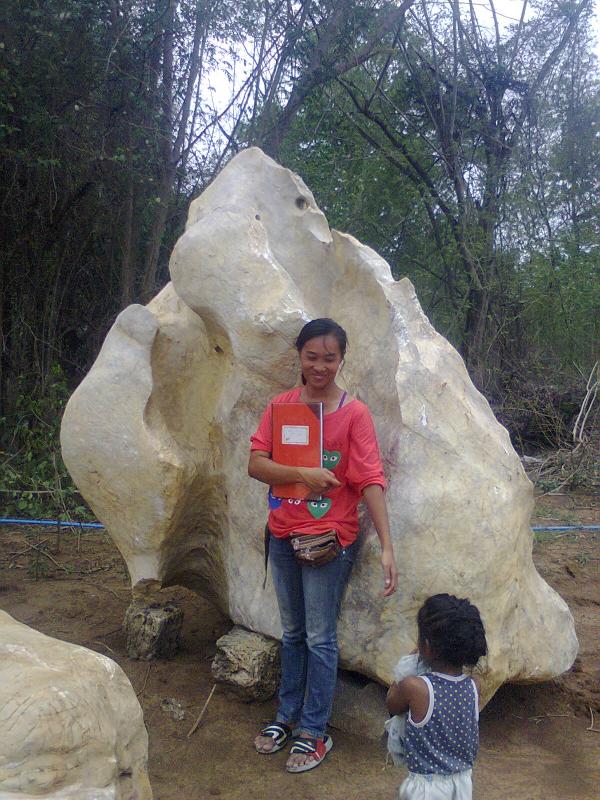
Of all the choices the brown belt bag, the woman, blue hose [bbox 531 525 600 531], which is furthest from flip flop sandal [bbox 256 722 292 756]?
blue hose [bbox 531 525 600 531]

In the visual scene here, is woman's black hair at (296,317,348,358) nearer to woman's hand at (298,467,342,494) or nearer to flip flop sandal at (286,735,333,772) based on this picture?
woman's hand at (298,467,342,494)

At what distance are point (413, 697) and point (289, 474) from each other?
0.93m

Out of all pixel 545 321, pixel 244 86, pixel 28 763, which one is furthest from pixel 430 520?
pixel 545 321

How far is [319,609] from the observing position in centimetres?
279

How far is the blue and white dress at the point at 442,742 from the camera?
202 cm

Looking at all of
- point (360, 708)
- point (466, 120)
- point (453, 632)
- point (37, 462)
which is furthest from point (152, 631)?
point (466, 120)

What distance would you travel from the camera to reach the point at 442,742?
6.66ft

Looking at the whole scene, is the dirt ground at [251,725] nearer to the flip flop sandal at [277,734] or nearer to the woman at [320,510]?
the flip flop sandal at [277,734]

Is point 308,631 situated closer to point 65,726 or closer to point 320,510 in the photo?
point 320,510

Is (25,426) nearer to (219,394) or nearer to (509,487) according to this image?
(219,394)

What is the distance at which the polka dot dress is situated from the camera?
202 centimetres

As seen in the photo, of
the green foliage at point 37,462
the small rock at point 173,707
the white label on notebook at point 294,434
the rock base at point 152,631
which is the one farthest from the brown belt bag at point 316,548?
the green foliage at point 37,462

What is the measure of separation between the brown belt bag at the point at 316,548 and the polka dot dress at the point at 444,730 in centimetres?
73

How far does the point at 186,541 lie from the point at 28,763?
200 centimetres
